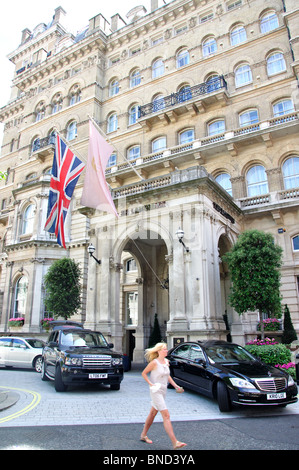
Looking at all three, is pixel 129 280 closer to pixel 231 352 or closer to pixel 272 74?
pixel 231 352

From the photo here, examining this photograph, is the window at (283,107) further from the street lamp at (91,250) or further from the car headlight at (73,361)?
the car headlight at (73,361)

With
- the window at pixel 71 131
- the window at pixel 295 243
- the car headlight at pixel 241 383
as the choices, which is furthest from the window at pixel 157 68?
the car headlight at pixel 241 383

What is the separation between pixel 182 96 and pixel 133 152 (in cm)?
580

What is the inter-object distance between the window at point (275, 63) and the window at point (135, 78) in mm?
11550

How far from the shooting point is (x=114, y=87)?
3250cm

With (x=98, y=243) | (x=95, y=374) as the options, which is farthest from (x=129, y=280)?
(x=95, y=374)

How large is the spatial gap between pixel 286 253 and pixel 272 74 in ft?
41.9

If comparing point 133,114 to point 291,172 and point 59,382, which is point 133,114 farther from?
point 59,382

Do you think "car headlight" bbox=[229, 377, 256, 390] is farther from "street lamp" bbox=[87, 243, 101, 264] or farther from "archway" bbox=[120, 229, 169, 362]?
"archway" bbox=[120, 229, 169, 362]

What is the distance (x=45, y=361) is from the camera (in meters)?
12.5

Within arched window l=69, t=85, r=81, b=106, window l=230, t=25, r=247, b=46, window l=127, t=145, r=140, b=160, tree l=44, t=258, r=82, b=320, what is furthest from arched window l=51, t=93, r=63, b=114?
tree l=44, t=258, r=82, b=320

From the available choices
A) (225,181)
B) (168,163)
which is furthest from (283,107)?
(168,163)

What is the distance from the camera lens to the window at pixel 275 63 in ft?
76.9

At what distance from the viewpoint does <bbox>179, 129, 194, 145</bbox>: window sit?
25625 millimetres
